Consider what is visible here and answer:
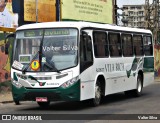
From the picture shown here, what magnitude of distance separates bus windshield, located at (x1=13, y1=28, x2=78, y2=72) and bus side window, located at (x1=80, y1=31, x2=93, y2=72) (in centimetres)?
25

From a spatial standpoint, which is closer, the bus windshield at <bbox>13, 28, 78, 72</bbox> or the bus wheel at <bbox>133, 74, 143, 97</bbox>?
the bus windshield at <bbox>13, 28, 78, 72</bbox>

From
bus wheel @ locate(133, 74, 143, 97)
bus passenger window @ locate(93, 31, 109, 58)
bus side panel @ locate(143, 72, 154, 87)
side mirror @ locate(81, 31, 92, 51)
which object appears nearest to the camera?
side mirror @ locate(81, 31, 92, 51)

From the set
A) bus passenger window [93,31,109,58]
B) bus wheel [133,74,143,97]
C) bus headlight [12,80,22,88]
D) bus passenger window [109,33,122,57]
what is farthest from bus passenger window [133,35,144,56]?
bus headlight [12,80,22,88]

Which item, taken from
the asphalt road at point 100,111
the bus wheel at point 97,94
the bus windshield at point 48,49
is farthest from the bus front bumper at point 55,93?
the bus wheel at point 97,94

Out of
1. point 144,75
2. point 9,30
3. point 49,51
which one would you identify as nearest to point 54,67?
point 49,51

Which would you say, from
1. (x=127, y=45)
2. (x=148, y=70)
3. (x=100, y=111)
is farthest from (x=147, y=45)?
(x=100, y=111)

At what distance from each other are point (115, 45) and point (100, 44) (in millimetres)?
1478

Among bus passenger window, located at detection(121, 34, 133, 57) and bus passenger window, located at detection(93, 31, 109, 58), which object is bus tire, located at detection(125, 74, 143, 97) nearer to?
bus passenger window, located at detection(121, 34, 133, 57)

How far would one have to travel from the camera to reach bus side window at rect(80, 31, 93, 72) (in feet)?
46.8

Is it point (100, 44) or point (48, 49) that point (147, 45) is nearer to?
point (100, 44)

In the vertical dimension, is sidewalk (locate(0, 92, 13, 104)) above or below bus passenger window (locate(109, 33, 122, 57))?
below

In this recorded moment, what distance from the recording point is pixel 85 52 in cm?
1448

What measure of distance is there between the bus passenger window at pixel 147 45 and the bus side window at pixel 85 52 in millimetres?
6324

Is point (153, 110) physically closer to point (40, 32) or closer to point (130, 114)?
point (130, 114)
